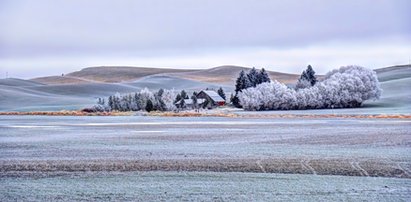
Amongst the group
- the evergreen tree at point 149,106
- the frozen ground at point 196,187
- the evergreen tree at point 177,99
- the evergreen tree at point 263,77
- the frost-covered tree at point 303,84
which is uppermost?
the evergreen tree at point 263,77

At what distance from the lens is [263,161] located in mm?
12891

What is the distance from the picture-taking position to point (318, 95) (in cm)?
4609

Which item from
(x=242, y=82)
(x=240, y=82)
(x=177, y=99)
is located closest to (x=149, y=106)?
(x=177, y=99)

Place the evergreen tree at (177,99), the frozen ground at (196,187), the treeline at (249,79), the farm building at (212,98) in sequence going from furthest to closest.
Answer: the farm building at (212,98) → the treeline at (249,79) → the evergreen tree at (177,99) → the frozen ground at (196,187)

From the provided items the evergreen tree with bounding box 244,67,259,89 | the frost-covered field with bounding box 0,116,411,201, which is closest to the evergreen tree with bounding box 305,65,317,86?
the evergreen tree with bounding box 244,67,259,89

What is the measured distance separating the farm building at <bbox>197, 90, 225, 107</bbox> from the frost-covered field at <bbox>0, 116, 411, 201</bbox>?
36.1 metres

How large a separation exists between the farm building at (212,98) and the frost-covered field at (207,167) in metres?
36.1

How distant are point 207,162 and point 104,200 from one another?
13.2ft

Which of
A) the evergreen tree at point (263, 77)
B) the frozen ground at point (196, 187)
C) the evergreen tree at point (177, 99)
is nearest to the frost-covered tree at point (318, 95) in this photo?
the evergreen tree at point (177, 99)

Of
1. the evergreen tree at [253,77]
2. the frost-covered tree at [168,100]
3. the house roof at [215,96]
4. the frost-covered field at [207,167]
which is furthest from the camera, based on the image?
the house roof at [215,96]

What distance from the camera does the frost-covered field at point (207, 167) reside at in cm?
962

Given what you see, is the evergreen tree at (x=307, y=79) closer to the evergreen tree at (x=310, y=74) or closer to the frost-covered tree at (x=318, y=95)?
the evergreen tree at (x=310, y=74)

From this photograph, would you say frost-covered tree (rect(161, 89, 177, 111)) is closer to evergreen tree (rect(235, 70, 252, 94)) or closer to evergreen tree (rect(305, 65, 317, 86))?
evergreen tree (rect(235, 70, 252, 94))

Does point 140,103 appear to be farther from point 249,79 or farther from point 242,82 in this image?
point 249,79
